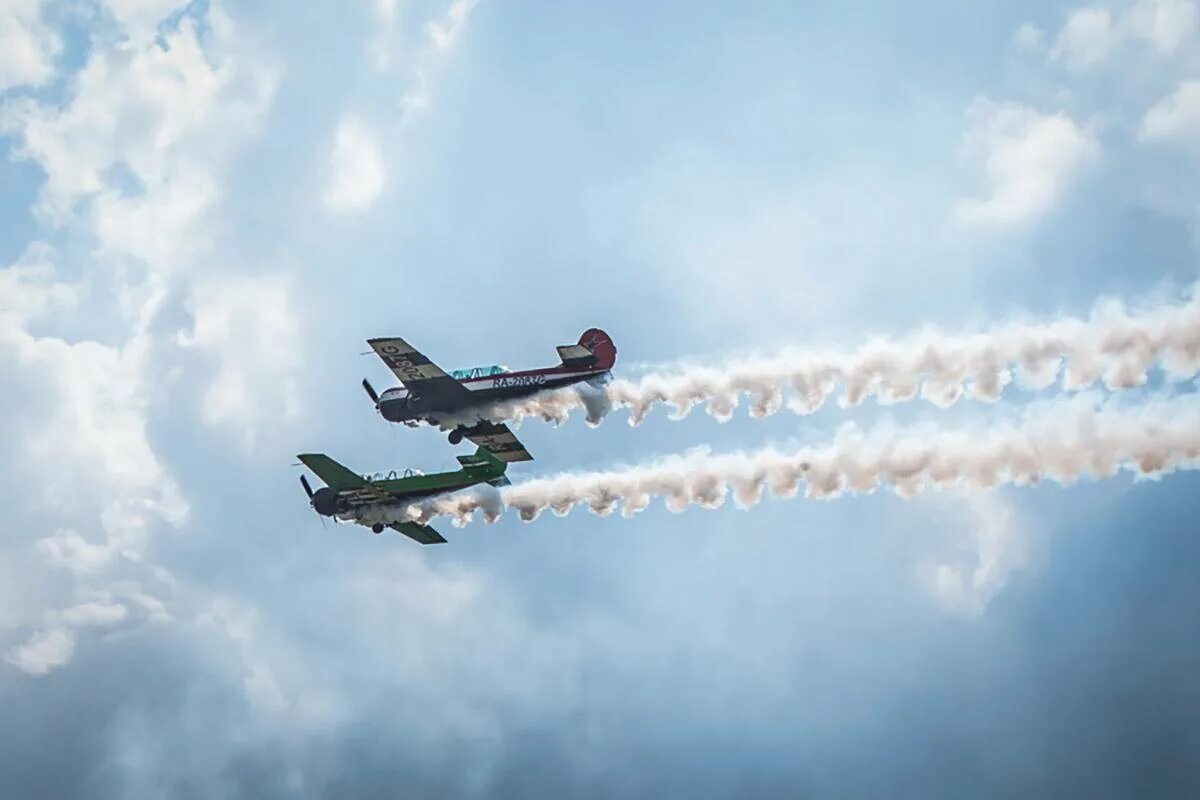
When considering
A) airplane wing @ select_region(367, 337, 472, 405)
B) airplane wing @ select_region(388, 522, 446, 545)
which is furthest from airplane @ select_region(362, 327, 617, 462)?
airplane wing @ select_region(388, 522, 446, 545)

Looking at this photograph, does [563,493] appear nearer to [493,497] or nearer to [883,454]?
[493,497]

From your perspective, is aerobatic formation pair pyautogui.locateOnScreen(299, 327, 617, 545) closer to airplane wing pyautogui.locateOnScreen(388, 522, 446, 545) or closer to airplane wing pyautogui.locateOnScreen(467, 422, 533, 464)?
airplane wing pyautogui.locateOnScreen(467, 422, 533, 464)

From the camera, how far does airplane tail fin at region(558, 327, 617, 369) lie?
51.7m

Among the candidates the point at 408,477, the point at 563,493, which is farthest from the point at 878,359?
the point at 408,477

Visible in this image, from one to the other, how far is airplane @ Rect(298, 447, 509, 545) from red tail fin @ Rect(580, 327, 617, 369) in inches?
217

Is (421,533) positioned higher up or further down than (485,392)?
higher up

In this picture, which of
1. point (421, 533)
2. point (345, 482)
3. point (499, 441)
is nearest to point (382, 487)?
point (345, 482)

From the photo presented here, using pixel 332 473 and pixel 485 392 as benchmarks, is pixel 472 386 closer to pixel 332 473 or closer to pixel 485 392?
pixel 485 392

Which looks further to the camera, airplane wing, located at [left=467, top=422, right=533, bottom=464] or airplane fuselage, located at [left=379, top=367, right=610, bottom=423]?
airplane wing, located at [left=467, top=422, right=533, bottom=464]

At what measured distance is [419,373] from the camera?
5384 centimetres

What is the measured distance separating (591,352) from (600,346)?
1.77 feet

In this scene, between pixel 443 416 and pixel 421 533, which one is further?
pixel 421 533

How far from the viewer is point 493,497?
54.3 m

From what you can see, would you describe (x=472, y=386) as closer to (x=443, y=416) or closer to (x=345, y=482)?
(x=443, y=416)
